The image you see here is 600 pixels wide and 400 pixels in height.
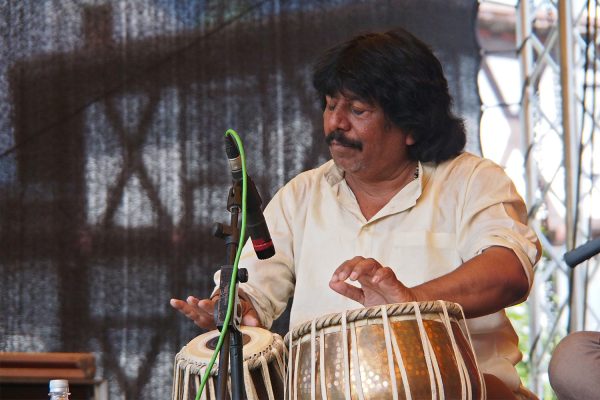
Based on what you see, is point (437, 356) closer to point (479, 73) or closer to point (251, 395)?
point (251, 395)

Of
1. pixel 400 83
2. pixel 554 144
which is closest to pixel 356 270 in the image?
pixel 400 83

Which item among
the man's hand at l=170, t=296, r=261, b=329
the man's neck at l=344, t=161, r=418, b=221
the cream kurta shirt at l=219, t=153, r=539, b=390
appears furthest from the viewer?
the man's neck at l=344, t=161, r=418, b=221

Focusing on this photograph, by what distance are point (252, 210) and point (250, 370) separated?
1.64 feet

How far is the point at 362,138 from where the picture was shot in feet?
10.4

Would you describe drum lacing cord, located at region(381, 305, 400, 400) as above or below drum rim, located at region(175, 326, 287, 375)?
above

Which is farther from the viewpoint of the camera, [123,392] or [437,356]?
[123,392]

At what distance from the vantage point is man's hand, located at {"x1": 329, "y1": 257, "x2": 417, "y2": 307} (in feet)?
7.98

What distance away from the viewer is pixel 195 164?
14.2 feet

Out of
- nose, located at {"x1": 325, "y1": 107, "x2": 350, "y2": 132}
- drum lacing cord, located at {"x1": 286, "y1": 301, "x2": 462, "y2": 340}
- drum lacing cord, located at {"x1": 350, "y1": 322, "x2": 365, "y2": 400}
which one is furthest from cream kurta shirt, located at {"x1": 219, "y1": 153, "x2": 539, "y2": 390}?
drum lacing cord, located at {"x1": 350, "y1": 322, "x2": 365, "y2": 400}

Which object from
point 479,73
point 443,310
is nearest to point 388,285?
point 443,310

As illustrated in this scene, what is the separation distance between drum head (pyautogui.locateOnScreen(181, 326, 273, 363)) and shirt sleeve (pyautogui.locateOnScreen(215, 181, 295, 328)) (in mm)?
468

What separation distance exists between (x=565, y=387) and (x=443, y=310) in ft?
Answer: 1.18

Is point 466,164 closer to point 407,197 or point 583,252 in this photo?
point 407,197

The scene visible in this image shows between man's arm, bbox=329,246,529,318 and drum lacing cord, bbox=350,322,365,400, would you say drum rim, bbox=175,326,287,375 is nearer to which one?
man's arm, bbox=329,246,529,318
